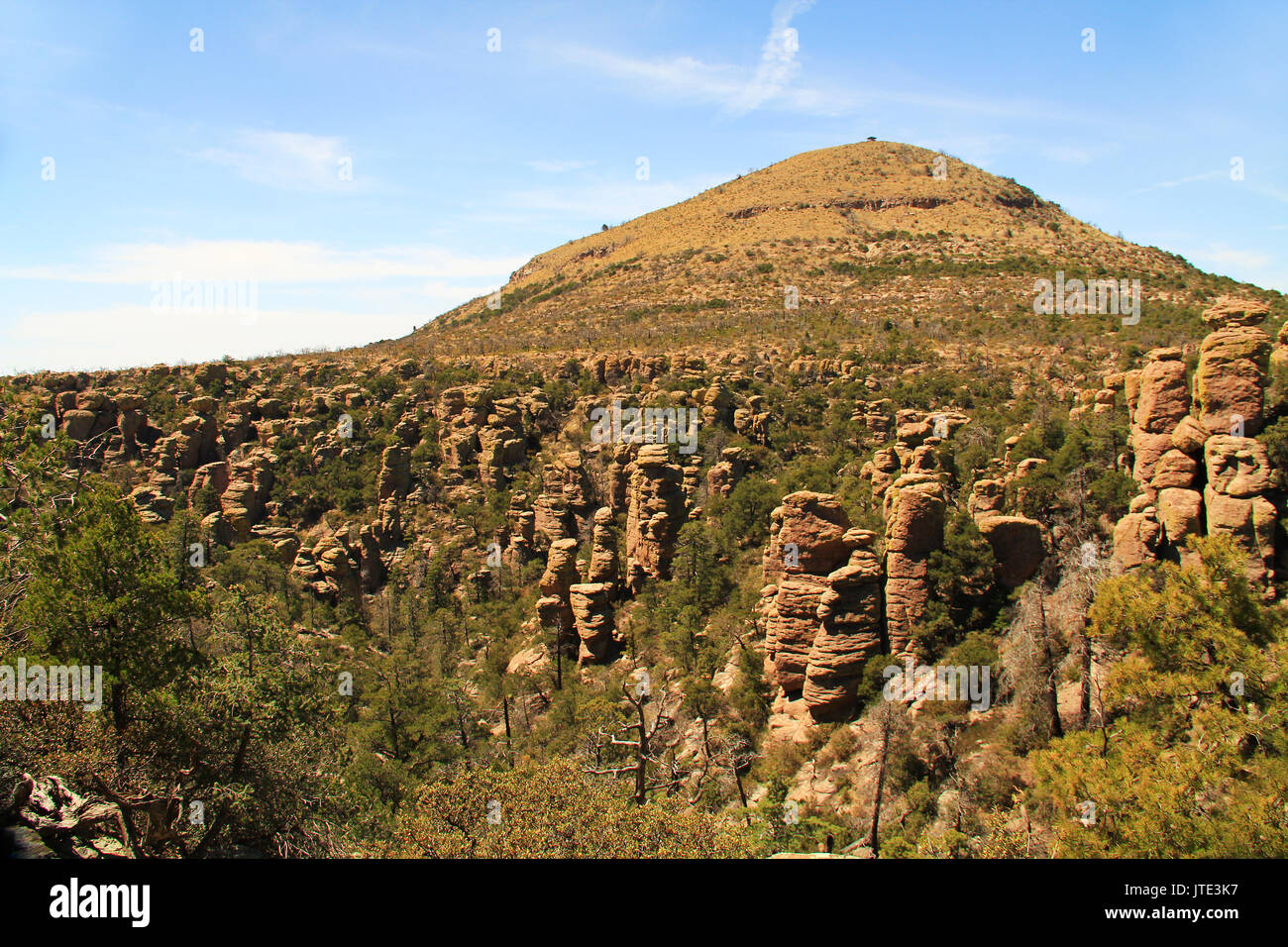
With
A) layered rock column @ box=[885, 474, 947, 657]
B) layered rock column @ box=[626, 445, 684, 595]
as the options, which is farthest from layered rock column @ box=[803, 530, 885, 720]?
layered rock column @ box=[626, 445, 684, 595]

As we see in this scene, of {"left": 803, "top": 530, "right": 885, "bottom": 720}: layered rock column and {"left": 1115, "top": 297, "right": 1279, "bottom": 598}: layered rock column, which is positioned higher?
{"left": 1115, "top": 297, "right": 1279, "bottom": 598}: layered rock column

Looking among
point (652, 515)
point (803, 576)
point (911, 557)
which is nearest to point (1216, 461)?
point (911, 557)

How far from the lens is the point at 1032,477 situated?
2391 centimetres

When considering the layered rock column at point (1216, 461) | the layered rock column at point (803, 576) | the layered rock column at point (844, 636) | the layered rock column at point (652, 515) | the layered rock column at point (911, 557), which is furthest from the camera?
the layered rock column at point (652, 515)

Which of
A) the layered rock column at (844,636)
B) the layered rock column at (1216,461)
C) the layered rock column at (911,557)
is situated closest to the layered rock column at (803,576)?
the layered rock column at (844,636)

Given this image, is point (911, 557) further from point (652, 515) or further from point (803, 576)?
point (652, 515)

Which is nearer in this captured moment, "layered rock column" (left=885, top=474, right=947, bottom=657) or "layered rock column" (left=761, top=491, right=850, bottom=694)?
"layered rock column" (left=885, top=474, right=947, bottom=657)

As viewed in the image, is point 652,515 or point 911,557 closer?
point 911,557

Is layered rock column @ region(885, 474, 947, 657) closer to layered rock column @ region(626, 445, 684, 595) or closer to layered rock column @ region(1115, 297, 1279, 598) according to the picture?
layered rock column @ region(1115, 297, 1279, 598)

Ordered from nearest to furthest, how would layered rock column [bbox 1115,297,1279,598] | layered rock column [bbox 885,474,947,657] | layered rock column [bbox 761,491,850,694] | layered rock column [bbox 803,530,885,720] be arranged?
1. layered rock column [bbox 1115,297,1279,598]
2. layered rock column [bbox 803,530,885,720]
3. layered rock column [bbox 885,474,947,657]
4. layered rock column [bbox 761,491,850,694]

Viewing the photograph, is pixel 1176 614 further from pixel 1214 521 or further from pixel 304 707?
pixel 304 707

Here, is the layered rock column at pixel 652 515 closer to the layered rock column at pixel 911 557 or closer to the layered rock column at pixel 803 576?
the layered rock column at pixel 803 576

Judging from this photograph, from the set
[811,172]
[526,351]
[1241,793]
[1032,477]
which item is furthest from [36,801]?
[811,172]

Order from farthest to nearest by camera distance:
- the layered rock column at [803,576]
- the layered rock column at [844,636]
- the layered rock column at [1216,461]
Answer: the layered rock column at [803,576] < the layered rock column at [844,636] < the layered rock column at [1216,461]
